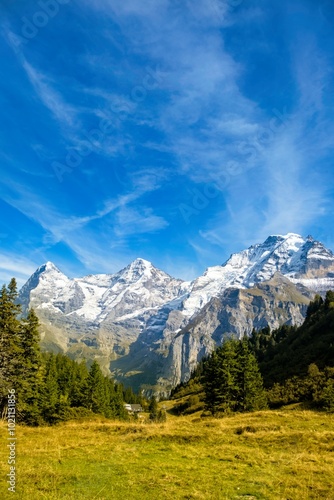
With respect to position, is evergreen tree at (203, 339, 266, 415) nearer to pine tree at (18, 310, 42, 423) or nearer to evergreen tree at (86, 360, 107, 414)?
pine tree at (18, 310, 42, 423)

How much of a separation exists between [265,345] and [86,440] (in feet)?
416

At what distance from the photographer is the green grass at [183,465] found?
12445 mm

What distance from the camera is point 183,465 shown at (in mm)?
16391

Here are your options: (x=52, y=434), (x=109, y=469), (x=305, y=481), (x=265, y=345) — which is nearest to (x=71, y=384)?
(x=52, y=434)

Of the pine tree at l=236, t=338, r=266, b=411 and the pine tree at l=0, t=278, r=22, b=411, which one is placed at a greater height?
the pine tree at l=0, t=278, r=22, b=411

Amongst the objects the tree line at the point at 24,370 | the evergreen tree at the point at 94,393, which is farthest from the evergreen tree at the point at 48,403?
the evergreen tree at the point at 94,393

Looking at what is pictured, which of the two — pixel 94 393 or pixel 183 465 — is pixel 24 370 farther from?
pixel 183 465

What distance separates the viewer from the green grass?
40.8 ft

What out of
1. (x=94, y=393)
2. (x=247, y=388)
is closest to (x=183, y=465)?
(x=247, y=388)

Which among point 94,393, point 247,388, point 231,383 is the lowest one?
point 94,393

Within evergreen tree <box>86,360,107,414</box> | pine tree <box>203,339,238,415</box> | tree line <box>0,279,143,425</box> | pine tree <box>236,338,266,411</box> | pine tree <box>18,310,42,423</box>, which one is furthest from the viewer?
evergreen tree <box>86,360,107,414</box>

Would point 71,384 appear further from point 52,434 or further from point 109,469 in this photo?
point 109,469

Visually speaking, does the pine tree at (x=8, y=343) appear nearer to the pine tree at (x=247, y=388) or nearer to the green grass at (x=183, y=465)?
the green grass at (x=183, y=465)

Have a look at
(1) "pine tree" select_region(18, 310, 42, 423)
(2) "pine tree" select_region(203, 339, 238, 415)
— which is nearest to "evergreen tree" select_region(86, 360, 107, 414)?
(1) "pine tree" select_region(18, 310, 42, 423)
